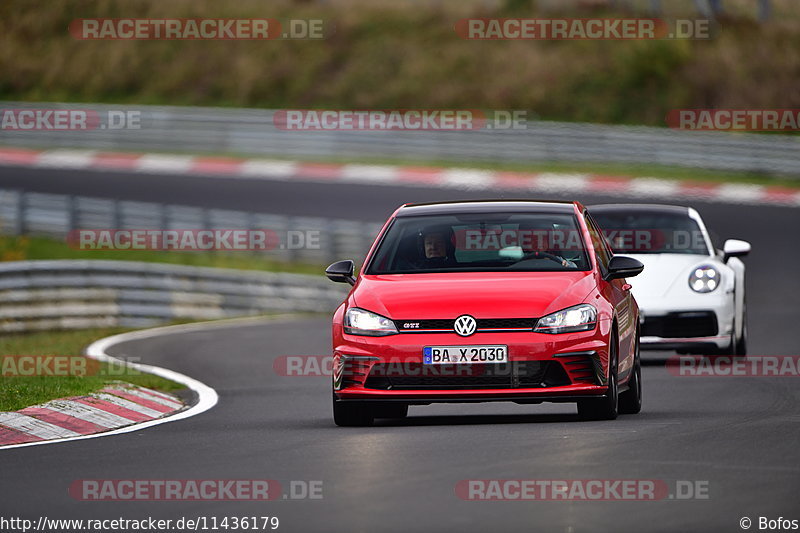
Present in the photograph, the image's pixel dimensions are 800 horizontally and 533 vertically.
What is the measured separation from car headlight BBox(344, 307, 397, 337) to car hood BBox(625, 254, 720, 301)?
5446mm

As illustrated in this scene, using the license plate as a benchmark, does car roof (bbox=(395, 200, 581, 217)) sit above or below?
above

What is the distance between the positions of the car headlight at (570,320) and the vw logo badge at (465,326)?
1.26ft

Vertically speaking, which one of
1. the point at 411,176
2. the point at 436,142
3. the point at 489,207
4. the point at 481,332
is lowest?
the point at 481,332

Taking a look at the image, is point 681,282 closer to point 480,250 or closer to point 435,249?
point 480,250

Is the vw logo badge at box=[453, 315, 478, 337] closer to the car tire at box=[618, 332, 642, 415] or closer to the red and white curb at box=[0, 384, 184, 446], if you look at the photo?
the car tire at box=[618, 332, 642, 415]

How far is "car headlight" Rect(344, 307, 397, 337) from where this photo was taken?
10316 millimetres

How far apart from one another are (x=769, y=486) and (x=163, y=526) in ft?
9.15

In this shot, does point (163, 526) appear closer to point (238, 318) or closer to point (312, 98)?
point (238, 318)

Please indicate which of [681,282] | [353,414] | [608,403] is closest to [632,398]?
[608,403]

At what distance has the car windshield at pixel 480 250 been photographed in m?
11.0

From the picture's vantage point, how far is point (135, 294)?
23.9 m

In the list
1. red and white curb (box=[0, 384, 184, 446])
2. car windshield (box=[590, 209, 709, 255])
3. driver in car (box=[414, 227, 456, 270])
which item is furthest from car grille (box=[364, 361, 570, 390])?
car windshield (box=[590, 209, 709, 255])

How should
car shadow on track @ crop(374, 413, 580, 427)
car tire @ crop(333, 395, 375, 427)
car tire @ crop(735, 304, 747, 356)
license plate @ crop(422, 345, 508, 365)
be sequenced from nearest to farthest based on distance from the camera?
license plate @ crop(422, 345, 508, 365), car tire @ crop(333, 395, 375, 427), car shadow on track @ crop(374, 413, 580, 427), car tire @ crop(735, 304, 747, 356)

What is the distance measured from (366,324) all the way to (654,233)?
6484 millimetres
